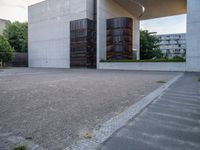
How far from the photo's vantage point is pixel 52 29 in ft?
100

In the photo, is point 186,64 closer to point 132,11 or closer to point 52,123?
point 132,11

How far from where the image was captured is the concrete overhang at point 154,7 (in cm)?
2731

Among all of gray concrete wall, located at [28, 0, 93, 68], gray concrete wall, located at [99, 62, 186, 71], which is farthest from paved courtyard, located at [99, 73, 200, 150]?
gray concrete wall, located at [28, 0, 93, 68]

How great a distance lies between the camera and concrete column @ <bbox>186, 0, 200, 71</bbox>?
1898 cm

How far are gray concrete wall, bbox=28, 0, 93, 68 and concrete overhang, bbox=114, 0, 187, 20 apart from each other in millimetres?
6847

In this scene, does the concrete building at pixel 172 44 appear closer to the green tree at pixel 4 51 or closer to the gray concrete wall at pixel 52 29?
the gray concrete wall at pixel 52 29

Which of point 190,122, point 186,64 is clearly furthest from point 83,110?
point 186,64

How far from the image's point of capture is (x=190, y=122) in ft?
12.2

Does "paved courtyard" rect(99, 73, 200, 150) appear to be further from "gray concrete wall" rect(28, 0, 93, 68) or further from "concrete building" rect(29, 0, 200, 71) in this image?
"gray concrete wall" rect(28, 0, 93, 68)

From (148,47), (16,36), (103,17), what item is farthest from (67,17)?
(16,36)

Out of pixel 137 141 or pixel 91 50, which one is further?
pixel 91 50

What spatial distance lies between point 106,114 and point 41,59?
3051cm

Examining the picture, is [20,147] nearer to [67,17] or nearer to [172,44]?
[67,17]

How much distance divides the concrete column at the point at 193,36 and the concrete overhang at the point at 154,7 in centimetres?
831
